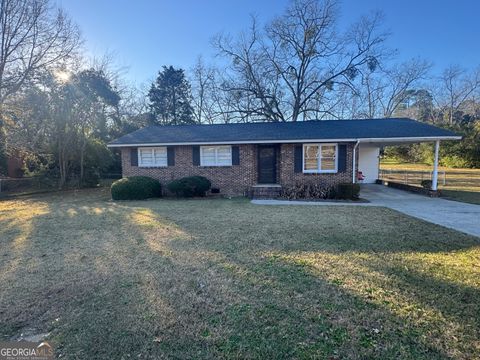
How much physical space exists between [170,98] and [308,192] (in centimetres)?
2519

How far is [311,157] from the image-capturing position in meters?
13.0

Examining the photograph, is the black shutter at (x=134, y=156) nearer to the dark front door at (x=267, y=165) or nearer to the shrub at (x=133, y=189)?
the shrub at (x=133, y=189)

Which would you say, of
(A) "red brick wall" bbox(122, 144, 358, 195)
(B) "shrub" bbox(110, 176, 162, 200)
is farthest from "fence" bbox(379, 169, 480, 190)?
(B) "shrub" bbox(110, 176, 162, 200)

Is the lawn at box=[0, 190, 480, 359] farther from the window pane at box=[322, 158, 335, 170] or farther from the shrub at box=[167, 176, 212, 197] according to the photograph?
the window pane at box=[322, 158, 335, 170]

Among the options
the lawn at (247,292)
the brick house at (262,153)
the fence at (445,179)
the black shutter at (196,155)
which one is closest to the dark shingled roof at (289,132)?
the brick house at (262,153)

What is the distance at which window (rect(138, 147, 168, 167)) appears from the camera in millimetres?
13805

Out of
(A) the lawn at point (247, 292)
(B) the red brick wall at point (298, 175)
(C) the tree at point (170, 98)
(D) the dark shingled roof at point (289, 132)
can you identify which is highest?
(C) the tree at point (170, 98)

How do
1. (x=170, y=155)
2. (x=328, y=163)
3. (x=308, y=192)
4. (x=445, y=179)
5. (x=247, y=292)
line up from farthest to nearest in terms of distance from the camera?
(x=445, y=179), (x=170, y=155), (x=328, y=163), (x=308, y=192), (x=247, y=292)

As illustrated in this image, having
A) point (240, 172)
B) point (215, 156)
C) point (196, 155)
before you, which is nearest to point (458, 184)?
point (240, 172)

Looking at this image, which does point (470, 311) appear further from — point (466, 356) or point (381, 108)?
point (381, 108)

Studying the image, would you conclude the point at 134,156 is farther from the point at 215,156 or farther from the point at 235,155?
the point at 235,155

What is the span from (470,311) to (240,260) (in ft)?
10.0

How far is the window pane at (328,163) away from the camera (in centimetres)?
1285

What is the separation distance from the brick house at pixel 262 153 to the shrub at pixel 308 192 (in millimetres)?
525
